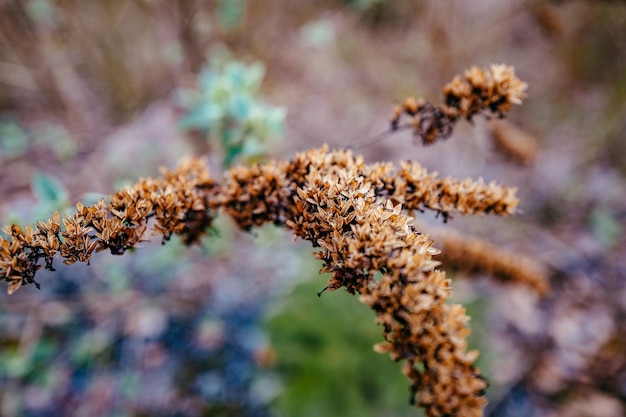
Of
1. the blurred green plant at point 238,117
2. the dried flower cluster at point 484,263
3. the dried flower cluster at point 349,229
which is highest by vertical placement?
the blurred green plant at point 238,117

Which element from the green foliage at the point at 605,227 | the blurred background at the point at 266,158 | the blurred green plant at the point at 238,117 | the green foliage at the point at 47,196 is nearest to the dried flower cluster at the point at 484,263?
the blurred background at the point at 266,158

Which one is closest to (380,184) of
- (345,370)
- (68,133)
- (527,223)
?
(345,370)

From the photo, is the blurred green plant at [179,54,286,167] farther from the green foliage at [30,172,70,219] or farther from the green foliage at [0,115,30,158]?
the green foliage at [0,115,30,158]

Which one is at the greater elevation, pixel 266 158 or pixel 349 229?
pixel 266 158

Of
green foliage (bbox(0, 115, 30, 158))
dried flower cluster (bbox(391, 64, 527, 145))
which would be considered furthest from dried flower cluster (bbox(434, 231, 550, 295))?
green foliage (bbox(0, 115, 30, 158))

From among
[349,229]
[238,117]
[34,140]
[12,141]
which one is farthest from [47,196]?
[34,140]

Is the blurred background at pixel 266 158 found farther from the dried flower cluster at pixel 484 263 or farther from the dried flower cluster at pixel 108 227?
the dried flower cluster at pixel 108 227

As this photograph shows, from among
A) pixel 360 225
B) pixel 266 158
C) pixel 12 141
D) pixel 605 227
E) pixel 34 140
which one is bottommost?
pixel 360 225

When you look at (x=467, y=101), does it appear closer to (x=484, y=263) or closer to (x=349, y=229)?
(x=349, y=229)
